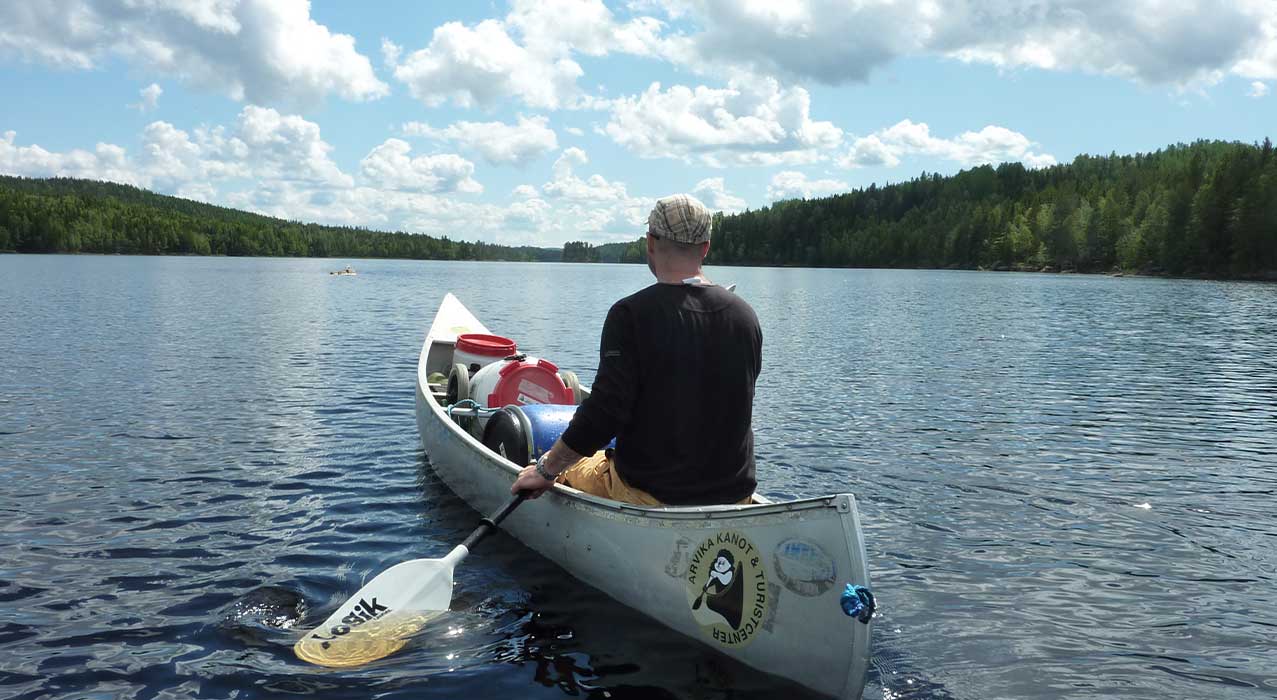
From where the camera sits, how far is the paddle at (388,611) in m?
6.15

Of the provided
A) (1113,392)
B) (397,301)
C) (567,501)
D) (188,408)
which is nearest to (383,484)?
(567,501)

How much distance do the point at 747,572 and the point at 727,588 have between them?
0.26 m

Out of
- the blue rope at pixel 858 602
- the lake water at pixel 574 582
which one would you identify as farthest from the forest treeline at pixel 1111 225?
the blue rope at pixel 858 602

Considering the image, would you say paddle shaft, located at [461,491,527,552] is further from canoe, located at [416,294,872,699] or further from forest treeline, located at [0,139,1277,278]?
forest treeline, located at [0,139,1277,278]

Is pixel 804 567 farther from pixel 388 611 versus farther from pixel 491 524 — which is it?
pixel 388 611

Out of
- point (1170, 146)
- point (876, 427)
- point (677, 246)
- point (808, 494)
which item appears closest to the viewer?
point (677, 246)

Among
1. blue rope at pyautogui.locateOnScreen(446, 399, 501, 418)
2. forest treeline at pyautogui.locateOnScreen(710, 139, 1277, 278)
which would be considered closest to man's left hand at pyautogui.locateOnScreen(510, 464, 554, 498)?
blue rope at pyautogui.locateOnScreen(446, 399, 501, 418)

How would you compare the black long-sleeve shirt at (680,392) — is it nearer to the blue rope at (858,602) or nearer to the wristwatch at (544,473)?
the wristwatch at (544,473)

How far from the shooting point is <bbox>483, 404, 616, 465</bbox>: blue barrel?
8703 mm

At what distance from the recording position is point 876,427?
1505 centimetres

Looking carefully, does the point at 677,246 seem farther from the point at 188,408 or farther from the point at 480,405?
the point at 188,408

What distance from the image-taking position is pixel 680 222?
209 inches

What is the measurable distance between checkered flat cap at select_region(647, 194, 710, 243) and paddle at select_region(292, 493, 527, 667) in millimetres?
2513

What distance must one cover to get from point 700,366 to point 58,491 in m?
8.86
